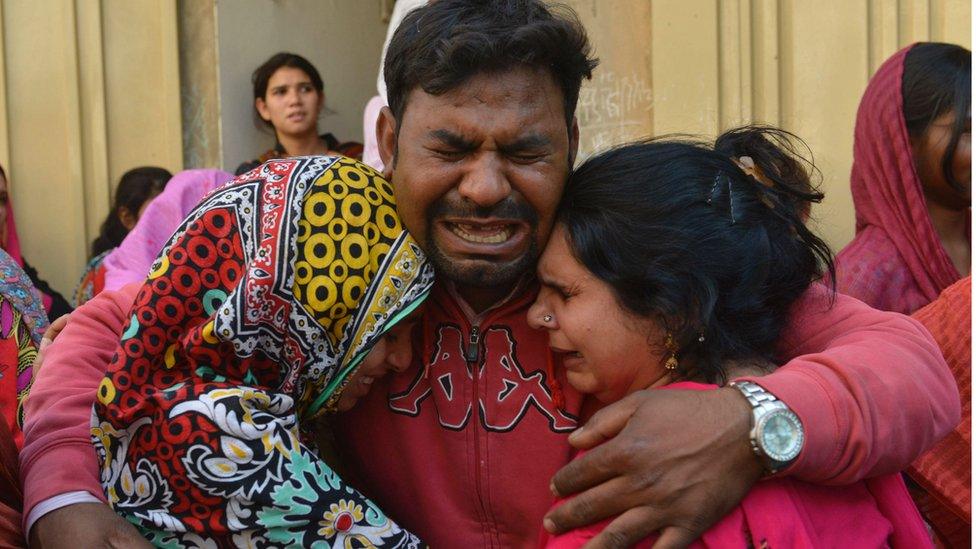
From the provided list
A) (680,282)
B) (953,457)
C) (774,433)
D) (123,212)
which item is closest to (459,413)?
(680,282)

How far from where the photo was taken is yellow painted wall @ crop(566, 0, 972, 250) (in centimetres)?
467

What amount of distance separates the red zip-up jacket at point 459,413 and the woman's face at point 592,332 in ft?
0.63

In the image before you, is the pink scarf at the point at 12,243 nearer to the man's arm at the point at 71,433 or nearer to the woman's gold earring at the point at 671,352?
the man's arm at the point at 71,433

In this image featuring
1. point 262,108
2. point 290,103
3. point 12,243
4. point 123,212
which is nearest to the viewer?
point 12,243

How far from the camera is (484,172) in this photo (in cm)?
229

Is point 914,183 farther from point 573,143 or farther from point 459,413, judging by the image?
point 459,413

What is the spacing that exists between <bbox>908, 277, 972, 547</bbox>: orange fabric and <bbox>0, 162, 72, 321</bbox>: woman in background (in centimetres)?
416

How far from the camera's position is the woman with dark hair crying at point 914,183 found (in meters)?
3.80

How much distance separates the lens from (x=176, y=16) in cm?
604

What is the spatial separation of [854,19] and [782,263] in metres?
2.77

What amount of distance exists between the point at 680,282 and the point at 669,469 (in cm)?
38

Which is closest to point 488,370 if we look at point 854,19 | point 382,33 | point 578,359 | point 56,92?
point 578,359

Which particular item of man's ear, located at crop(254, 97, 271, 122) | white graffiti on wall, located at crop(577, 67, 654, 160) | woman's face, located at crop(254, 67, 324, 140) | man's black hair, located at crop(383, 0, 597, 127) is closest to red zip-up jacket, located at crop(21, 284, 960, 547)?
man's black hair, located at crop(383, 0, 597, 127)

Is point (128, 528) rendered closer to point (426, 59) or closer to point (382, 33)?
point (426, 59)
